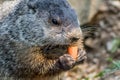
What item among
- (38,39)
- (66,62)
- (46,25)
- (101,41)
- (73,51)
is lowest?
(101,41)

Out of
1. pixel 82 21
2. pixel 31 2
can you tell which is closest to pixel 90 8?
pixel 82 21

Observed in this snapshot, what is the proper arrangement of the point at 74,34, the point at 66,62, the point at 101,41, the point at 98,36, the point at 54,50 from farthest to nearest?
the point at 98,36, the point at 101,41, the point at 66,62, the point at 54,50, the point at 74,34

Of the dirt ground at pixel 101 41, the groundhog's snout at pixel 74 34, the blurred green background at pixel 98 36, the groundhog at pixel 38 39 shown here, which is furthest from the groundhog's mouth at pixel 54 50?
the dirt ground at pixel 101 41

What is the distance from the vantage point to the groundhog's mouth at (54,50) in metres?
5.69

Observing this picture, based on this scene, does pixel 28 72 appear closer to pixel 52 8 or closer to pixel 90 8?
pixel 52 8

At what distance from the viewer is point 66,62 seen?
232 inches

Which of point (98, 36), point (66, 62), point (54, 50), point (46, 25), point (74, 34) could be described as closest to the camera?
point (74, 34)

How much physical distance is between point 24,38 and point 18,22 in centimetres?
24

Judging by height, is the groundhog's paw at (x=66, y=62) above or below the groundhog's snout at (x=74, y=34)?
below

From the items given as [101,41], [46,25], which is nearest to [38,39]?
[46,25]

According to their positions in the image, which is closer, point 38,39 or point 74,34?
point 74,34

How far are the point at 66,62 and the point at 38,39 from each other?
0.46 m

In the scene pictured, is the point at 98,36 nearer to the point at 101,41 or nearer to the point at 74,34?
the point at 101,41

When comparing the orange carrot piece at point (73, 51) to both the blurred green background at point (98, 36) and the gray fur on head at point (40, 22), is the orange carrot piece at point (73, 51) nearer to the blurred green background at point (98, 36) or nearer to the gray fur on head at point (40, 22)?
the gray fur on head at point (40, 22)
